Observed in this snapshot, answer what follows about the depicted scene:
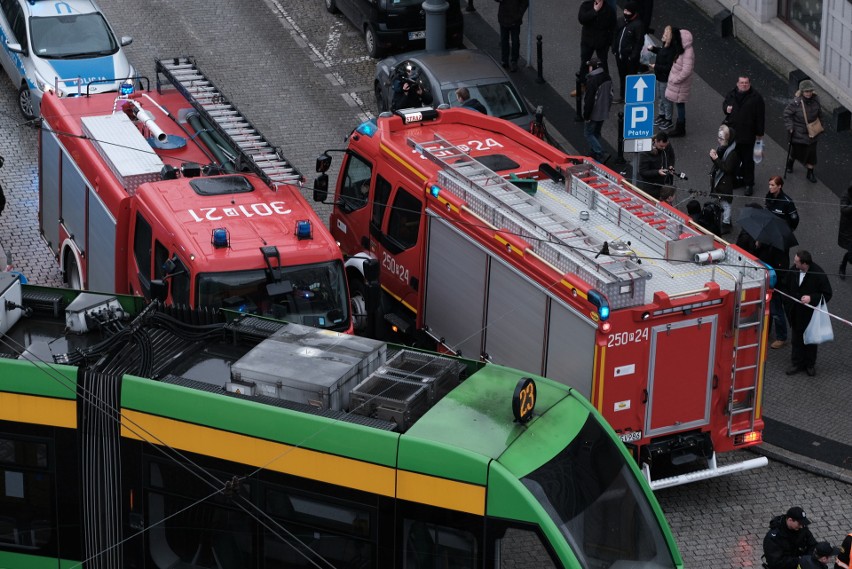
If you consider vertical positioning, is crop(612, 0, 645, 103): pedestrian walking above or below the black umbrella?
above

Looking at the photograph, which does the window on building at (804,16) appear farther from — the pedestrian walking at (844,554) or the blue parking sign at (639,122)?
the pedestrian walking at (844,554)

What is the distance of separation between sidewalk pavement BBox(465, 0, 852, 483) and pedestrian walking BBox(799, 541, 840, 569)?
2995 millimetres

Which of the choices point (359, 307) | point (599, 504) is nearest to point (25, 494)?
point (599, 504)

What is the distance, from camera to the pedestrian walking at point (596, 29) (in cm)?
2400

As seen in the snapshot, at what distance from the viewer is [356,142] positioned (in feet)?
61.2

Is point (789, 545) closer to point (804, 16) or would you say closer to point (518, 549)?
point (518, 549)

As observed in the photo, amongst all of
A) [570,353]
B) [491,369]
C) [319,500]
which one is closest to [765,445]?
[570,353]

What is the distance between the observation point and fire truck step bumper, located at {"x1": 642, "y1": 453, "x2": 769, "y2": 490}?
15.0 meters

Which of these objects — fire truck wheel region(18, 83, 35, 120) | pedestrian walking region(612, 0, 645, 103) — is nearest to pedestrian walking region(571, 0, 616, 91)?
pedestrian walking region(612, 0, 645, 103)

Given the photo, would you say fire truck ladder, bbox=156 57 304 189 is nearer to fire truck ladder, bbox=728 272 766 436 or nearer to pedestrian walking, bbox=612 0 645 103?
fire truck ladder, bbox=728 272 766 436

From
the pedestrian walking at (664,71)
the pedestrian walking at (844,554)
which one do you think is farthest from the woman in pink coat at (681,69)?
the pedestrian walking at (844,554)

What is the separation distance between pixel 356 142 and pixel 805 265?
18.1ft

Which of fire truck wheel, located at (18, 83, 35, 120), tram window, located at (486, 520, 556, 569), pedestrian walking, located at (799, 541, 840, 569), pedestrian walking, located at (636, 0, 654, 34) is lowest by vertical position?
pedestrian walking, located at (799, 541, 840, 569)

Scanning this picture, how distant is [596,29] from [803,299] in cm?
865
